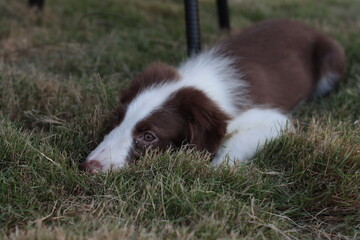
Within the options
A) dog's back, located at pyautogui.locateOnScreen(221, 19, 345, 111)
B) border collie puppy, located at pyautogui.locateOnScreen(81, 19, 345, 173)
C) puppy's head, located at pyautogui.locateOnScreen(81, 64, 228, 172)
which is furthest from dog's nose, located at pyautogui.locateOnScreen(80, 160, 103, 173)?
dog's back, located at pyautogui.locateOnScreen(221, 19, 345, 111)

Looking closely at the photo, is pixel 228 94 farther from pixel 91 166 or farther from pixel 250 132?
pixel 91 166

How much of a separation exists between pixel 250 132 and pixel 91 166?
52.8 inches

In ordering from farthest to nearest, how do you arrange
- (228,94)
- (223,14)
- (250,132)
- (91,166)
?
(223,14) < (228,94) < (250,132) < (91,166)

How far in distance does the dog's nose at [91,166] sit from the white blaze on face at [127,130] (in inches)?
0.7

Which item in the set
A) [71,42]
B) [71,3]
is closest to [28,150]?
[71,42]

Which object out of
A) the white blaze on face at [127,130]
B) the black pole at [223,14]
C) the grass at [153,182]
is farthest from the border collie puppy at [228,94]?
the black pole at [223,14]

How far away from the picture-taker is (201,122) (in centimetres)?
309

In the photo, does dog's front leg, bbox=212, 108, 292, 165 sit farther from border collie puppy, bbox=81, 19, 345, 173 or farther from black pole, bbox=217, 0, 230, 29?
black pole, bbox=217, 0, 230, 29

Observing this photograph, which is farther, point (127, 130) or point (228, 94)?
point (228, 94)

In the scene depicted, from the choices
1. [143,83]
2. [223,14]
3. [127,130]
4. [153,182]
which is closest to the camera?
[153,182]

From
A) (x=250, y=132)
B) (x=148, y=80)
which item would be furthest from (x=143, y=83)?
(x=250, y=132)

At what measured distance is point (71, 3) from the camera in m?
6.63

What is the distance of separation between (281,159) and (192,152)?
1.90 feet

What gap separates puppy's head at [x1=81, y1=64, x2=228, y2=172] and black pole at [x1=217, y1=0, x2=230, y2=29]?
9.36 feet
